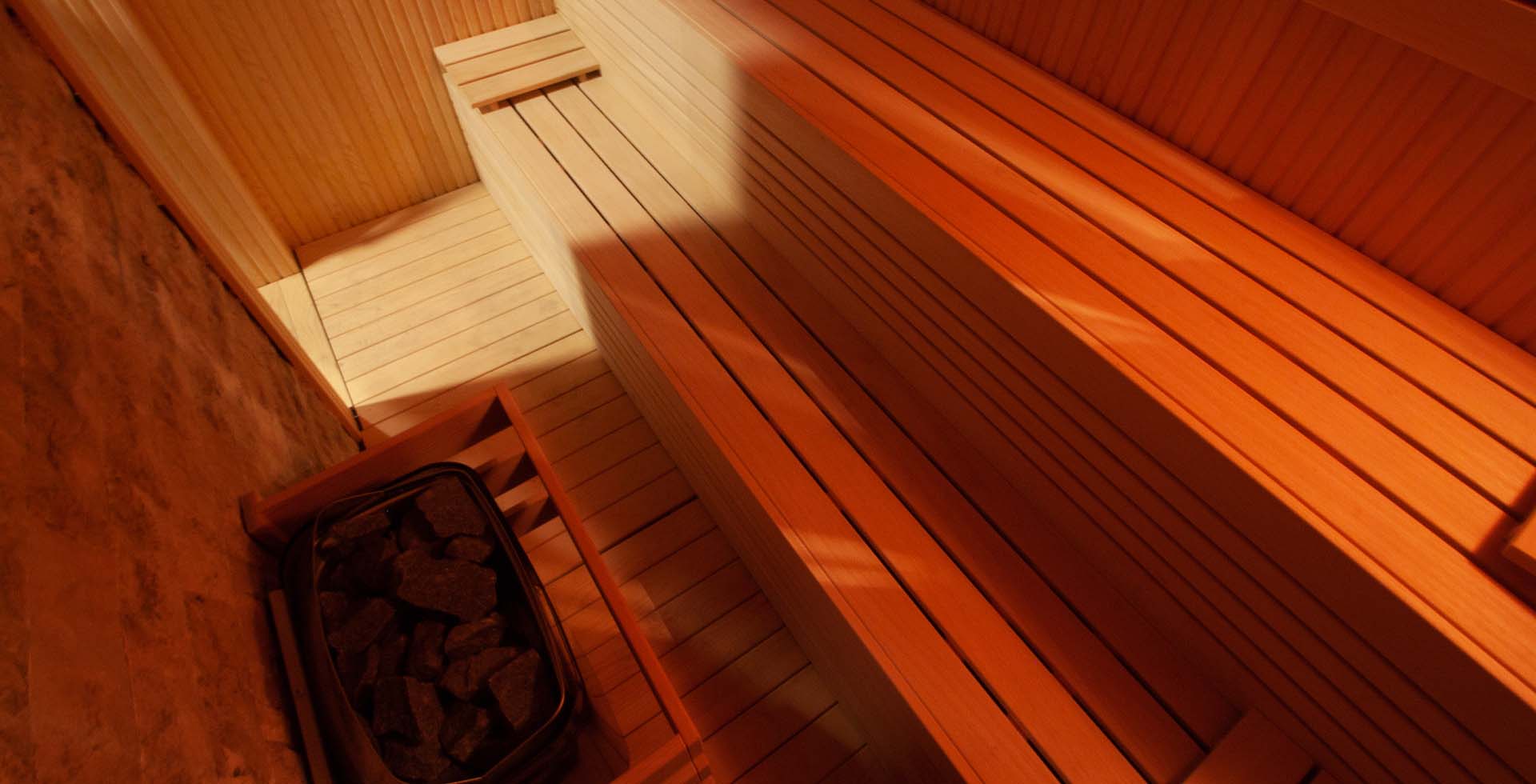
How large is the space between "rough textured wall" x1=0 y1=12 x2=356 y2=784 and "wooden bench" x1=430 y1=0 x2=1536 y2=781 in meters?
0.94

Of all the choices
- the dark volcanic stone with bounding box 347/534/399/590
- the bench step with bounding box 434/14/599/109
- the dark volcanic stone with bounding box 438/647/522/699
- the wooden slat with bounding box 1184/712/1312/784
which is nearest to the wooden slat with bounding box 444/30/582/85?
the bench step with bounding box 434/14/599/109

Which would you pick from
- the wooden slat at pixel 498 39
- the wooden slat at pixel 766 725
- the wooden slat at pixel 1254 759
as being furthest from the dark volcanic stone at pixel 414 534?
the wooden slat at pixel 498 39

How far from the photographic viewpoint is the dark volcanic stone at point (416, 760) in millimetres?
1241

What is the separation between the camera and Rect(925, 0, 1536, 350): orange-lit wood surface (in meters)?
1.14

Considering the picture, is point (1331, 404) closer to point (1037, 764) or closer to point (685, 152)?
point (1037, 764)

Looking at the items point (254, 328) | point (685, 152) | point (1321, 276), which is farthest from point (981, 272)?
point (254, 328)

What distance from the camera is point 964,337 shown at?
1594 millimetres

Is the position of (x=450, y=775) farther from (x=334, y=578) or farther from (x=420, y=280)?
(x=420, y=280)

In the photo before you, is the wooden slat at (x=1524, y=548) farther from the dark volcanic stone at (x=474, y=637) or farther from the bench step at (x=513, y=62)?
the bench step at (x=513, y=62)

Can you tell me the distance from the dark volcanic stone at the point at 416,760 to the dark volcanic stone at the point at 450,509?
39 cm

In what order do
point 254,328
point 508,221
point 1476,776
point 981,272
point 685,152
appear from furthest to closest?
point 508,221 < point 685,152 < point 254,328 < point 981,272 < point 1476,776

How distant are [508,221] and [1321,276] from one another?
279cm

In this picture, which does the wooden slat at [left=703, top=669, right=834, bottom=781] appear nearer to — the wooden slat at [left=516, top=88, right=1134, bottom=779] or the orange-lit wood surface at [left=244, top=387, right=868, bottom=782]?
the orange-lit wood surface at [left=244, top=387, right=868, bottom=782]

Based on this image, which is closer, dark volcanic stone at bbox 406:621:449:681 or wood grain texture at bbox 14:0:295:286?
dark volcanic stone at bbox 406:621:449:681
